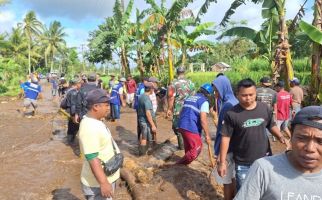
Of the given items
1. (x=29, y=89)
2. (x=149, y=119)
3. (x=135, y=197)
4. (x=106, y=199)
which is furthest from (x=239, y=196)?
(x=29, y=89)

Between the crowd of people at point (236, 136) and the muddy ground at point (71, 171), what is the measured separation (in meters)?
0.42

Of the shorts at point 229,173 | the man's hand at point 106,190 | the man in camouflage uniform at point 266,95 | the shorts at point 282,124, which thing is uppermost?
the man in camouflage uniform at point 266,95

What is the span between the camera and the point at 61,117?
50.9ft

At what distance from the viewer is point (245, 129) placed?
4012mm

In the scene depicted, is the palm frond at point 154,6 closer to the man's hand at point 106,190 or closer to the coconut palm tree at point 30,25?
the man's hand at point 106,190

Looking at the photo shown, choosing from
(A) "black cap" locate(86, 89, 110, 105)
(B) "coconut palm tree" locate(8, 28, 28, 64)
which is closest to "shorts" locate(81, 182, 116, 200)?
(A) "black cap" locate(86, 89, 110, 105)

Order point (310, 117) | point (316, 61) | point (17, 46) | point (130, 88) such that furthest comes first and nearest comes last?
point (17, 46) < point (130, 88) < point (316, 61) < point (310, 117)

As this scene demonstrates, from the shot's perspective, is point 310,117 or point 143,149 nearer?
point 310,117

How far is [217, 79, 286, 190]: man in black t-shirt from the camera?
13.0 ft

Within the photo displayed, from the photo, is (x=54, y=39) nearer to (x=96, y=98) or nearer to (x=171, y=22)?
(x=171, y=22)

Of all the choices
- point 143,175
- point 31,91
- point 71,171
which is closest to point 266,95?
point 143,175

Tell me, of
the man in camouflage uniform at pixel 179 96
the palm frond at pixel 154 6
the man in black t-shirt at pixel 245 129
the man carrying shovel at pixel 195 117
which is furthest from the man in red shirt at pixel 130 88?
the man in black t-shirt at pixel 245 129

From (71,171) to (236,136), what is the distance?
4.34 m

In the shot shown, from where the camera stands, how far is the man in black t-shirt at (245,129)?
13.0 ft
